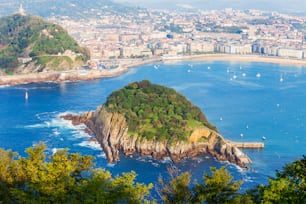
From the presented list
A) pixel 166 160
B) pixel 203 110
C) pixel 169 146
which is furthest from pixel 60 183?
pixel 203 110

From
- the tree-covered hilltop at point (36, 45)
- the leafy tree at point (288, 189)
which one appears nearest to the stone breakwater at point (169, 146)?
the leafy tree at point (288, 189)

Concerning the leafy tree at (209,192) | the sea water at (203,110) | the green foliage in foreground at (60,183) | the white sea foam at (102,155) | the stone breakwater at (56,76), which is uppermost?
the green foliage in foreground at (60,183)

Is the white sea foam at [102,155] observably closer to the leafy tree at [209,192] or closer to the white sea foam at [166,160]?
the white sea foam at [166,160]

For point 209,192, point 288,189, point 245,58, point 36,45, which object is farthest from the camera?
point 245,58

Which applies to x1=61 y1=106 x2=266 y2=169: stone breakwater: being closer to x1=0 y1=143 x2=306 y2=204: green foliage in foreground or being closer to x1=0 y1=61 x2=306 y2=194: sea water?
x1=0 y1=61 x2=306 y2=194: sea water

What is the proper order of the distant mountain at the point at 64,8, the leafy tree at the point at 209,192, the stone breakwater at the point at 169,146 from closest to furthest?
the leafy tree at the point at 209,192
the stone breakwater at the point at 169,146
the distant mountain at the point at 64,8

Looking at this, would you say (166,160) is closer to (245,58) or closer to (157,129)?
(157,129)
